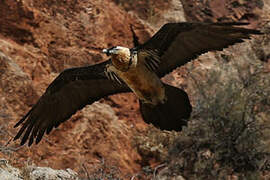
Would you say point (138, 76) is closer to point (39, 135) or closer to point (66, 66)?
point (39, 135)

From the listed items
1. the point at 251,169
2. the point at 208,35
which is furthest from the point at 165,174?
the point at 208,35

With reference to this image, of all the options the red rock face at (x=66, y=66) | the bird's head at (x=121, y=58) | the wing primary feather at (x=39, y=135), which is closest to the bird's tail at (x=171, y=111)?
the bird's head at (x=121, y=58)

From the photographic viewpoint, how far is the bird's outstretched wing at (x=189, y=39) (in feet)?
16.7

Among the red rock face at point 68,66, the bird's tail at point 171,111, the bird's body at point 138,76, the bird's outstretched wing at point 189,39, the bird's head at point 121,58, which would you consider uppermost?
the bird's outstretched wing at point 189,39

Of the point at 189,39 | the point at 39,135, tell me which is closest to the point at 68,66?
the point at 39,135

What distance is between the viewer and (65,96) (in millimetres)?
6352

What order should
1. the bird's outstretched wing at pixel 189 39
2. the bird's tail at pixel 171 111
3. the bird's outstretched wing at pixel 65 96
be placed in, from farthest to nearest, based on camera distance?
the bird's outstretched wing at pixel 65 96 → the bird's tail at pixel 171 111 → the bird's outstretched wing at pixel 189 39

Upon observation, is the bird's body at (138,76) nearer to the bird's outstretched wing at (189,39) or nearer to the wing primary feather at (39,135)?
the bird's outstretched wing at (189,39)

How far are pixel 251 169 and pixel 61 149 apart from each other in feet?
9.61

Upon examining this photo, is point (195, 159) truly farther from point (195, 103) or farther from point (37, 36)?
point (37, 36)

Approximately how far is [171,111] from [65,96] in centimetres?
152

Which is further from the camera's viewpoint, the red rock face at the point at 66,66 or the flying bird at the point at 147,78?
the red rock face at the point at 66,66

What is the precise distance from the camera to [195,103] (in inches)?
325

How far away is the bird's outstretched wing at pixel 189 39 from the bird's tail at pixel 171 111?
42 centimetres
